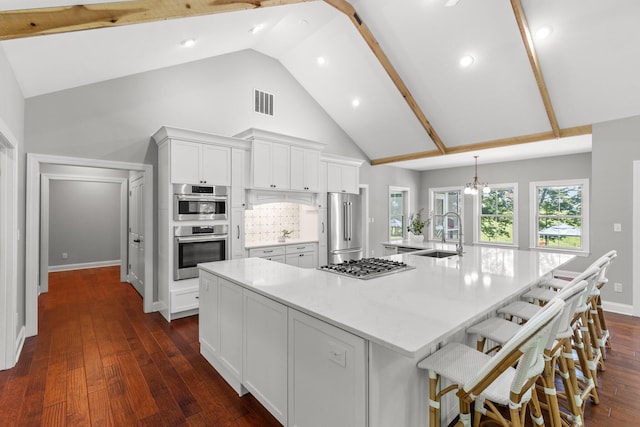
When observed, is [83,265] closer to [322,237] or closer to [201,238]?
[201,238]

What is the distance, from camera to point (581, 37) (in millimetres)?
3561

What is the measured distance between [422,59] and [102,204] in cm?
775

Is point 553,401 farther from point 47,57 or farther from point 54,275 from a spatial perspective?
point 54,275

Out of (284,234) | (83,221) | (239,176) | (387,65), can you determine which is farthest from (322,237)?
(83,221)

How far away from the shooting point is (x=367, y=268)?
2434mm

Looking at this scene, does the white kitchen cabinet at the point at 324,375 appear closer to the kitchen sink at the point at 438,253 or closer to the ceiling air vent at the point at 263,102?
the kitchen sink at the point at 438,253

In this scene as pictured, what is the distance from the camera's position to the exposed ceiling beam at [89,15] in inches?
71.0

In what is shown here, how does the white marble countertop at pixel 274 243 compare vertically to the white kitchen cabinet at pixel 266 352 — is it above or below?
above

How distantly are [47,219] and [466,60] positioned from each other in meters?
7.08

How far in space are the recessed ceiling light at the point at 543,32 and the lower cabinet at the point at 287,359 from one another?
433 centimetres

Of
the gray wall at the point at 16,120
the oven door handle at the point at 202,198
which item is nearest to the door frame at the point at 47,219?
the gray wall at the point at 16,120

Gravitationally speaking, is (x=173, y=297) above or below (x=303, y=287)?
below

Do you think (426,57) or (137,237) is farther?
(137,237)

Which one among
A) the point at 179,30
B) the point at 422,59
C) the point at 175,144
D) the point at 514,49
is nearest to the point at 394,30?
the point at 422,59
